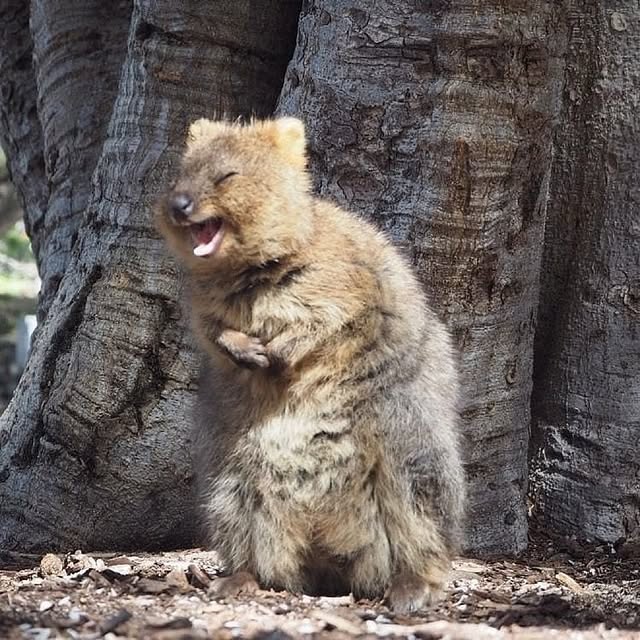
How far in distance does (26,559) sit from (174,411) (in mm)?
1012

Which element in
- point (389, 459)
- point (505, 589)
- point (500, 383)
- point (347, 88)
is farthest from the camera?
point (500, 383)

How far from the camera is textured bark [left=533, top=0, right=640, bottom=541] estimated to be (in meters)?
6.04

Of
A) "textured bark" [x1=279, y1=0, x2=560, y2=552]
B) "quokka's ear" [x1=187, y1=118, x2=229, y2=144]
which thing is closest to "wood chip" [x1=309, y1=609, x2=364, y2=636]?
"textured bark" [x1=279, y1=0, x2=560, y2=552]

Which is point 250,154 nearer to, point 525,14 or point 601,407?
point 525,14

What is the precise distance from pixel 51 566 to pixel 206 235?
1734 millimetres

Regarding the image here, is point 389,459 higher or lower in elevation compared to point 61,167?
lower

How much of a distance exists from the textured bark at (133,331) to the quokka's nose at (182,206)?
4.65ft

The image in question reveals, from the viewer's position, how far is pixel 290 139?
4.80m

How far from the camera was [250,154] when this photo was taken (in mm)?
4676

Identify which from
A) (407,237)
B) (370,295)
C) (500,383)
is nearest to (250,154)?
(370,295)

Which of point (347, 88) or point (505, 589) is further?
point (347, 88)

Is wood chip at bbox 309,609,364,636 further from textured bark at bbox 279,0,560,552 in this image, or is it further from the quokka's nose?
textured bark at bbox 279,0,560,552

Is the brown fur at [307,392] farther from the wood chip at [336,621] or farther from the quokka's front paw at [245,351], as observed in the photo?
the wood chip at [336,621]

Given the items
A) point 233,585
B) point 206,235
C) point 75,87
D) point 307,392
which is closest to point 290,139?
point 206,235
